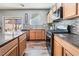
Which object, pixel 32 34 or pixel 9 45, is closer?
pixel 9 45

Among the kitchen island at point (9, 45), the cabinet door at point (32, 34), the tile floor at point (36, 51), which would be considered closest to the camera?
the kitchen island at point (9, 45)

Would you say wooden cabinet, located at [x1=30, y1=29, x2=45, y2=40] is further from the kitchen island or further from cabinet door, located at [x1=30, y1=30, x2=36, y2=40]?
the kitchen island

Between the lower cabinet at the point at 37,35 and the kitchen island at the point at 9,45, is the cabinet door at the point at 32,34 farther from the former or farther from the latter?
the kitchen island at the point at 9,45

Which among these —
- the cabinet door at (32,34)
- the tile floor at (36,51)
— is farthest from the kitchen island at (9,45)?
the cabinet door at (32,34)

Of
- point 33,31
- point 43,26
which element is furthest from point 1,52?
point 43,26

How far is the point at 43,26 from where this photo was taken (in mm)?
10641

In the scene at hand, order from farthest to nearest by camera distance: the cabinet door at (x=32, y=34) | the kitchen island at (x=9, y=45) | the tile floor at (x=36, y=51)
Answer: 1. the cabinet door at (x=32, y=34)
2. the tile floor at (x=36, y=51)
3. the kitchen island at (x=9, y=45)

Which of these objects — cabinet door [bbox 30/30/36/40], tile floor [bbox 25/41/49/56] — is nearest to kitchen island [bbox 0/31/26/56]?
tile floor [bbox 25/41/49/56]

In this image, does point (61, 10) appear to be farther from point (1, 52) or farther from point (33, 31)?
point (33, 31)

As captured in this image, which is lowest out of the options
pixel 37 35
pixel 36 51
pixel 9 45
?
pixel 36 51

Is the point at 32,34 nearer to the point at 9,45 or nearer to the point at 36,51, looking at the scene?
the point at 36,51

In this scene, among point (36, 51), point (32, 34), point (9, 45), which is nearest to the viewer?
point (9, 45)

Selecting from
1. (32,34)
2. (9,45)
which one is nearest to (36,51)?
(9,45)

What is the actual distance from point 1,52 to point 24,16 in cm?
885
